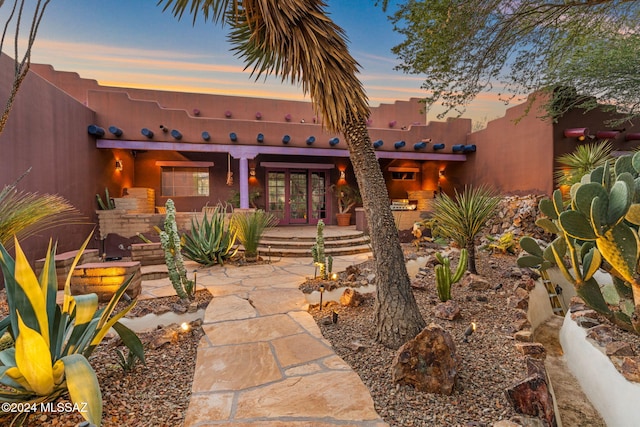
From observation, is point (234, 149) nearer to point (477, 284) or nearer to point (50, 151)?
point (50, 151)

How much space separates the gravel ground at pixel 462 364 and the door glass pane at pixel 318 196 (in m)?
8.46

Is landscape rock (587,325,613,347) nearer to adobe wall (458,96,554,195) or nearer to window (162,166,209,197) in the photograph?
adobe wall (458,96,554,195)

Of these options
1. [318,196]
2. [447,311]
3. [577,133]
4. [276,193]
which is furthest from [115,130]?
[577,133]

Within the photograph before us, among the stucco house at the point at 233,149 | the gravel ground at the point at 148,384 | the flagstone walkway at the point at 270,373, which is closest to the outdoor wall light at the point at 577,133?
the stucco house at the point at 233,149

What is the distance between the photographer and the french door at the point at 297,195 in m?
11.8

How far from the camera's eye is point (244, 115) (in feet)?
42.5

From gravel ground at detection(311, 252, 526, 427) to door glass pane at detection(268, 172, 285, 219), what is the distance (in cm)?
839

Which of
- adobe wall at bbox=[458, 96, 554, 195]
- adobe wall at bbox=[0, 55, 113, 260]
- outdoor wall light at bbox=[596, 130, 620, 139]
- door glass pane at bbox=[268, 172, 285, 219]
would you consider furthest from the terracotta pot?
outdoor wall light at bbox=[596, 130, 620, 139]

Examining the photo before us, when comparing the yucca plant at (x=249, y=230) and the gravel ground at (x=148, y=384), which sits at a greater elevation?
the yucca plant at (x=249, y=230)

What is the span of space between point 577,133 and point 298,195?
29.6ft

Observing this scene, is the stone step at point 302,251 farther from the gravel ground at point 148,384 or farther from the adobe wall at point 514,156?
the adobe wall at point 514,156

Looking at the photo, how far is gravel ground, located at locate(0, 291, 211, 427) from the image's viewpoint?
1.68 meters

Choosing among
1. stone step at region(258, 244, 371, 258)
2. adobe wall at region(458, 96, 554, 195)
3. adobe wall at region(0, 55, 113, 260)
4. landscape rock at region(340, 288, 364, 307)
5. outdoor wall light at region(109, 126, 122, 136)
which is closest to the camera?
landscape rock at region(340, 288, 364, 307)

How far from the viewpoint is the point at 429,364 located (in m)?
1.99
